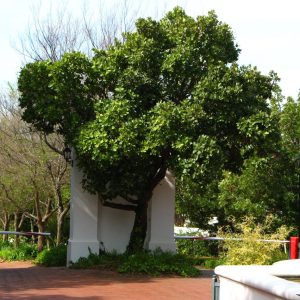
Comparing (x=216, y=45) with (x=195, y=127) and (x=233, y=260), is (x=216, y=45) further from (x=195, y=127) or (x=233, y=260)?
(x=233, y=260)

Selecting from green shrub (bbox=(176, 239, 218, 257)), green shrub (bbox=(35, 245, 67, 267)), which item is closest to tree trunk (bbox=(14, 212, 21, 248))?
green shrub (bbox=(176, 239, 218, 257))

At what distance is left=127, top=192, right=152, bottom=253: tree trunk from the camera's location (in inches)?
617

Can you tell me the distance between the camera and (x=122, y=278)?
1325 cm

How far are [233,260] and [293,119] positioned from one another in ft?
28.5

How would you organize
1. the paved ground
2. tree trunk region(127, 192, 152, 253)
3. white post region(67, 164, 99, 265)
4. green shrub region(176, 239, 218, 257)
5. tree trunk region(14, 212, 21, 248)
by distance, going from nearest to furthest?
the paved ground
tree trunk region(127, 192, 152, 253)
white post region(67, 164, 99, 265)
green shrub region(176, 239, 218, 257)
tree trunk region(14, 212, 21, 248)

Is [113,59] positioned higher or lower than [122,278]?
higher

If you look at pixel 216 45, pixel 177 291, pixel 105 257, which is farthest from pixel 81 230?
pixel 216 45

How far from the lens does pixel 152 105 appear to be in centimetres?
1457

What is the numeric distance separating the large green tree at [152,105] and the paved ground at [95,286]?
238cm

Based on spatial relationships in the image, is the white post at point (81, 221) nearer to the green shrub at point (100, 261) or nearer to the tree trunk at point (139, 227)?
the green shrub at point (100, 261)

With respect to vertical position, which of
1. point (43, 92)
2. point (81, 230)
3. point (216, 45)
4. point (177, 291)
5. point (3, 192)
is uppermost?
point (216, 45)

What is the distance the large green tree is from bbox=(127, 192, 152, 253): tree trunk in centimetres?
4

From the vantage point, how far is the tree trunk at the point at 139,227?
51.4ft

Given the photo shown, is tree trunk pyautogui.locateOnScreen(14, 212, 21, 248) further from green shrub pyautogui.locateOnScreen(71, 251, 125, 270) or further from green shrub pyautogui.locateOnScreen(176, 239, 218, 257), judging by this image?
green shrub pyautogui.locateOnScreen(71, 251, 125, 270)
